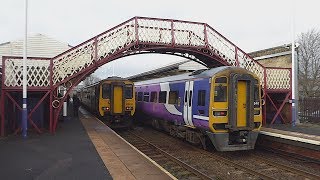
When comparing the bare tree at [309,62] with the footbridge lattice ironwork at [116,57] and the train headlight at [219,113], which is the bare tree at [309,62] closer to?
the footbridge lattice ironwork at [116,57]

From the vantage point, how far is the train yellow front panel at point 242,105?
10797mm

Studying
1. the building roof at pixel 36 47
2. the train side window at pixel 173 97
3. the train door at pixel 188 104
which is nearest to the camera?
the train door at pixel 188 104

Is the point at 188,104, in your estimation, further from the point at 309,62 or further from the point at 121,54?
the point at 309,62

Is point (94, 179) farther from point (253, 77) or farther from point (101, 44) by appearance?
point (101, 44)

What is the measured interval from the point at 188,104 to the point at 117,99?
6784mm

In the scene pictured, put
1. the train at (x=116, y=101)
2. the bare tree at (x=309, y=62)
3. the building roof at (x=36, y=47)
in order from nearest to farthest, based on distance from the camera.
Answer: the train at (x=116, y=101) < the building roof at (x=36, y=47) < the bare tree at (x=309, y=62)

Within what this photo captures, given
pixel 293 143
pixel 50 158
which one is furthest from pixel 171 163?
pixel 293 143

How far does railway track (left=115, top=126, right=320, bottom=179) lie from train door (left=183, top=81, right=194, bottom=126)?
111 cm

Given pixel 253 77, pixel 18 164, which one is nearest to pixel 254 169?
pixel 253 77

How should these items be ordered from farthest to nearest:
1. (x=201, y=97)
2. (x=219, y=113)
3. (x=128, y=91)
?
(x=128, y=91), (x=201, y=97), (x=219, y=113)

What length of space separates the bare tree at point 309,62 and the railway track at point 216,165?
2373cm

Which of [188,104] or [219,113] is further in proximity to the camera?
[188,104]

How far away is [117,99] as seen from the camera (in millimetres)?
18250

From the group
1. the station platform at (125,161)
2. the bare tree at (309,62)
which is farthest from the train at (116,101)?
the bare tree at (309,62)
